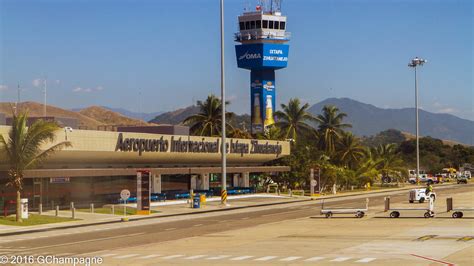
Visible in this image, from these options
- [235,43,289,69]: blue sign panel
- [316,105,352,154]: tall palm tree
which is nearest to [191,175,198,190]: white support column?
[316,105,352,154]: tall palm tree

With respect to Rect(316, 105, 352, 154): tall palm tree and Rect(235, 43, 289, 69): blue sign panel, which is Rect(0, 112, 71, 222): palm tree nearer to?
Rect(316, 105, 352, 154): tall palm tree

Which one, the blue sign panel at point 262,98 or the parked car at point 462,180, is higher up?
the blue sign panel at point 262,98

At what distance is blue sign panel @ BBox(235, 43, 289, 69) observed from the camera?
13538cm

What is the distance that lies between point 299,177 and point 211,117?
15855mm

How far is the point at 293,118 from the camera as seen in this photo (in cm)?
11162

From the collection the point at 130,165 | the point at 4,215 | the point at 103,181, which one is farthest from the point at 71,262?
the point at 130,165

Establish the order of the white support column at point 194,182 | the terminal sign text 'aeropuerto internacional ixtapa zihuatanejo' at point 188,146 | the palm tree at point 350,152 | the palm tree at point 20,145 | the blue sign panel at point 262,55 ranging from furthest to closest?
the blue sign panel at point 262,55
the palm tree at point 350,152
the white support column at point 194,182
the terminal sign text 'aeropuerto internacional ixtapa zihuatanejo' at point 188,146
the palm tree at point 20,145

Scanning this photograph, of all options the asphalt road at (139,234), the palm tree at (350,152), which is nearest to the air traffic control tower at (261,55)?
the palm tree at (350,152)

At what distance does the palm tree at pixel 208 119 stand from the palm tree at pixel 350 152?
61.4 feet

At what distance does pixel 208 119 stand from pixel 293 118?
1656 cm

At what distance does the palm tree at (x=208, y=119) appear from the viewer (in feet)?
327

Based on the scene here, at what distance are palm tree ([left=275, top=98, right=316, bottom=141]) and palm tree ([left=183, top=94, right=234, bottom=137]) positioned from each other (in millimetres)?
13665

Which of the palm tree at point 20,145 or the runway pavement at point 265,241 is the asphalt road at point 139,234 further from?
the palm tree at point 20,145

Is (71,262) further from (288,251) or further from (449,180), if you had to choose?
(449,180)
